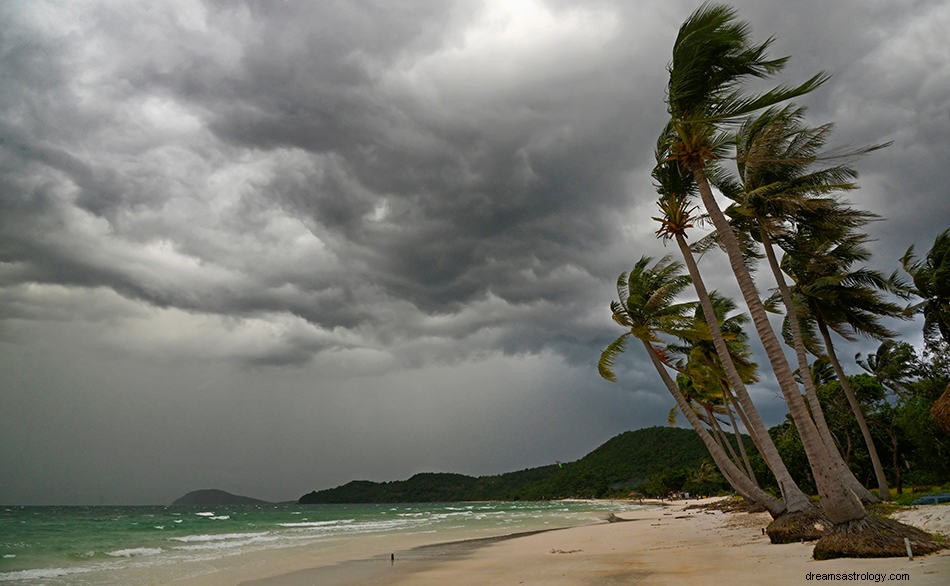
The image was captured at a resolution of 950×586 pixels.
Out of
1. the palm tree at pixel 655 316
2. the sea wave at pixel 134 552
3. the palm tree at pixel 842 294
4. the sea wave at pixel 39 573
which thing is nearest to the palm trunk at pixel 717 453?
the palm tree at pixel 655 316

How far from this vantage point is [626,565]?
37.8ft

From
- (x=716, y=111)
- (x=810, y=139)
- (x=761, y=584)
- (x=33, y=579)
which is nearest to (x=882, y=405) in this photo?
(x=810, y=139)

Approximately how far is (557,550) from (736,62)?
1424 centimetres

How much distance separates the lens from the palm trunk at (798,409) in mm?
9453

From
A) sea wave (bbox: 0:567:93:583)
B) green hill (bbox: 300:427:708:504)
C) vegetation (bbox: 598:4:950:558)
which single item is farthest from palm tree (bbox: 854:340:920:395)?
green hill (bbox: 300:427:708:504)

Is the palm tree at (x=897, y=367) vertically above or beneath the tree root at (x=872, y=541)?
above

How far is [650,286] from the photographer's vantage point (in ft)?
61.6

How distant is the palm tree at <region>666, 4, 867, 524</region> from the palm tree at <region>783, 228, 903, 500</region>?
22.3ft

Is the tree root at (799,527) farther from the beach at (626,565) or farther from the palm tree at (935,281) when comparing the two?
the palm tree at (935,281)

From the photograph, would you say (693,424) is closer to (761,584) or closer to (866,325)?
→ (866,325)

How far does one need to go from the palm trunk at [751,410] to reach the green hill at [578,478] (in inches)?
→ 3651

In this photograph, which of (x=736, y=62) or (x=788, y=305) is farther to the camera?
(x=788, y=305)

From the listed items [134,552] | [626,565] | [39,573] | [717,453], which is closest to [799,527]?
[626,565]

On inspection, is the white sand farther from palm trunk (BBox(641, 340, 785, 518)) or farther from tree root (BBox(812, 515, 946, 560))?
palm trunk (BBox(641, 340, 785, 518))
